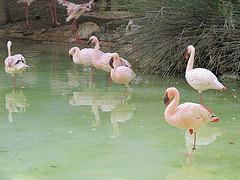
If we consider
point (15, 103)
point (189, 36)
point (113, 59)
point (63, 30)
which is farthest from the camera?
point (63, 30)

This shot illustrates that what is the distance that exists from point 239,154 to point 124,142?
3.52ft

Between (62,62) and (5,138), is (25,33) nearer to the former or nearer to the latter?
(62,62)

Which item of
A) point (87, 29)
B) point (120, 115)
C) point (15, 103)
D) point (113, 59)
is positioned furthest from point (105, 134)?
point (87, 29)

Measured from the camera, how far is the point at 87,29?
13.9 m

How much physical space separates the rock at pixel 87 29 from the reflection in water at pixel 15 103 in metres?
5.82

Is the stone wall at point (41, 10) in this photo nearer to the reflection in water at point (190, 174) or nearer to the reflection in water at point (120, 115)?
the reflection in water at point (120, 115)

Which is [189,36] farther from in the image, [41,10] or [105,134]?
[41,10]

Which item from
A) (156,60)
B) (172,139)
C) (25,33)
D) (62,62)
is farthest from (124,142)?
(25,33)

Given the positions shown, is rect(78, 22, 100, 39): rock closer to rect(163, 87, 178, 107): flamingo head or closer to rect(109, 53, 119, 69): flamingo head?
rect(109, 53, 119, 69): flamingo head

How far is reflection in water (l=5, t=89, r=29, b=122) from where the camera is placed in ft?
22.6

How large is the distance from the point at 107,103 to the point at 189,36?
7.74 ft

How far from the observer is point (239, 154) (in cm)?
521

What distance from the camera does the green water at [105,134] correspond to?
4.81 m

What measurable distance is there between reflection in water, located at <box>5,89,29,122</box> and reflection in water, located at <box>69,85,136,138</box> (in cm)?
59
